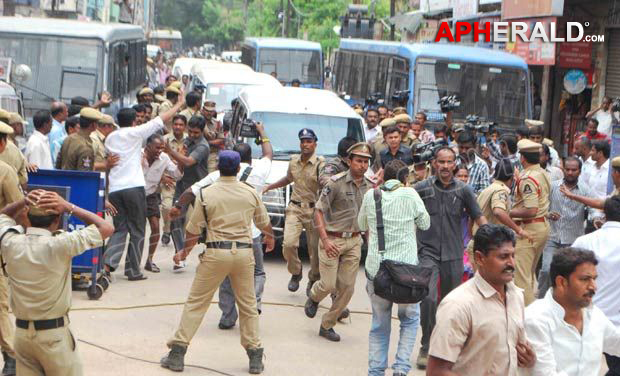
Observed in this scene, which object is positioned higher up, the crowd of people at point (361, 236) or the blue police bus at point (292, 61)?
the blue police bus at point (292, 61)

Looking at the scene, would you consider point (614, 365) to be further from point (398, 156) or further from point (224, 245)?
point (398, 156)

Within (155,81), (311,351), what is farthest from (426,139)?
(155,81)

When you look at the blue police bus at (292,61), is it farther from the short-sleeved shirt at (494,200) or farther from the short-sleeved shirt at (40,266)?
the short-sleeved shirt at (40,266)

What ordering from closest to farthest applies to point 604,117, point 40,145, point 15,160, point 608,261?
point 608,261, point 15,160, point 40,145, point 604,117

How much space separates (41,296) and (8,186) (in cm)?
187

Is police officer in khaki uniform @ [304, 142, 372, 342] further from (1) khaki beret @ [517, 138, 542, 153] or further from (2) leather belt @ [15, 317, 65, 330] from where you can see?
(2) leather belt @ [15, 317, 65, 330]

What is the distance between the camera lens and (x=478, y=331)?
185 inches

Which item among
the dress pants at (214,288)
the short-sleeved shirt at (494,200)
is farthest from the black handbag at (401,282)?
the short-sleeved shirt at (494,200)

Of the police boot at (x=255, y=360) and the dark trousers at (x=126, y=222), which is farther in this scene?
the dark trousers at (x=126, y=222)

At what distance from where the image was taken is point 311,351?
895 cm

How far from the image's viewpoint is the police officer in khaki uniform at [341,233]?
913cm

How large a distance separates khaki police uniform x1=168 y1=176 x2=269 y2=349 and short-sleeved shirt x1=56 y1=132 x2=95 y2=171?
2857 millimetres

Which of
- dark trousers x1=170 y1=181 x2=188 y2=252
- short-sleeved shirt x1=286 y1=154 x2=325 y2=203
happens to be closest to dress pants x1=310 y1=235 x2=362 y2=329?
short-sleeved shirt x1=286 y1=154 x2=325 y2=203

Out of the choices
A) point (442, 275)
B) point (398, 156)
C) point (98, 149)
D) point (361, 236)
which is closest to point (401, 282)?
point (442, 275)
